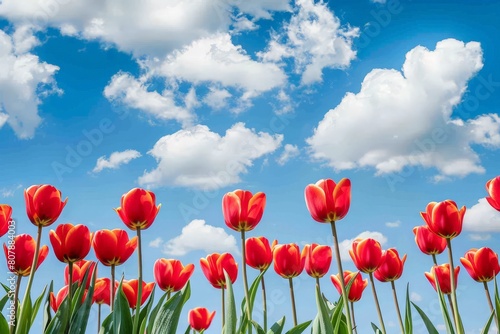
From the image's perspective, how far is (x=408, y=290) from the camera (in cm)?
525

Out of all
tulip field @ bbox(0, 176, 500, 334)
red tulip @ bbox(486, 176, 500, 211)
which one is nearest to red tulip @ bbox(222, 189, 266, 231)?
tulip field @ bbox(0, 176, 500, 334)

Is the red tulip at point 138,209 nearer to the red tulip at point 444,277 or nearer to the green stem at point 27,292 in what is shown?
the green stem at point 27,292

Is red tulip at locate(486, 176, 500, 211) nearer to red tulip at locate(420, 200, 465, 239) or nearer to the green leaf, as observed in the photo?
red tulip at locate(420, 200, 465, 239)

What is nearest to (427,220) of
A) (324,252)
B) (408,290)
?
(408,290)

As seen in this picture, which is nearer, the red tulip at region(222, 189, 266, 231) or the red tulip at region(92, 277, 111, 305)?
the red tulip at region(222, 189, 266, 231)

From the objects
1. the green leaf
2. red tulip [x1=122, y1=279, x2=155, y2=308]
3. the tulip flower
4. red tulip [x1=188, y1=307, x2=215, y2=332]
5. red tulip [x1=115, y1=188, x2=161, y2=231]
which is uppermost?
red tulip [x1=115, y1=188, x2=161, y2=231]

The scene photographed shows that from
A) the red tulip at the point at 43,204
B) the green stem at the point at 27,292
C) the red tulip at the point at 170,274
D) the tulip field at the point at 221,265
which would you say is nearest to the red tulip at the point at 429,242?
the tulip field at the point at 221,265

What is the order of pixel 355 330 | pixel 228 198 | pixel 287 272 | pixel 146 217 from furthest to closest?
pixel 287 272
pixel 355 330
pixel 228 198
pixel 146 217

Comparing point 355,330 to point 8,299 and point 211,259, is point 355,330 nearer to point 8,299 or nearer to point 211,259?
point 211,259

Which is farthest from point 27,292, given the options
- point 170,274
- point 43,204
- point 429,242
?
point 429,242

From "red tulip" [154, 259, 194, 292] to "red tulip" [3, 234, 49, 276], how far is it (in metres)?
1.14

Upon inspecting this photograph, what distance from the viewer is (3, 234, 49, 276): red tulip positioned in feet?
15.4

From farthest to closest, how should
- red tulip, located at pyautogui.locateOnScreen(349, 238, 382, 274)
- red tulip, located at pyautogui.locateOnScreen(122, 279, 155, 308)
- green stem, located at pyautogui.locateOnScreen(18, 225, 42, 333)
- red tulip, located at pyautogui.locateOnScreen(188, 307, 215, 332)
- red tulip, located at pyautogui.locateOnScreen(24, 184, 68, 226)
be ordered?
red tulip, located at pyautogui.locateOnScreen(188, 307, 215, 332) → red tulip, located at pyautogui.locateOnScreen(349, 238, 382, 274) → red tulip, located at pyautogui.locateOnScreen(122, 279, 155, 308) → red tulip, located at pyautogui.locateOnScreen(24, 184, 68, 226) → green stem, located at pyautogui.locateOnScreen(18, 225, 42, 333)

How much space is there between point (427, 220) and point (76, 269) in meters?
3.42
